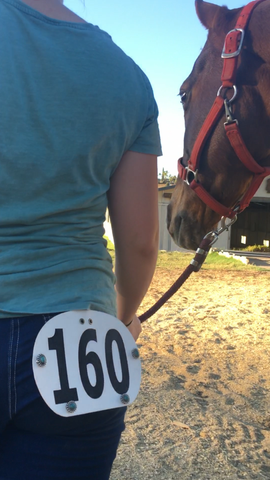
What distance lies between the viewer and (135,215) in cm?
107

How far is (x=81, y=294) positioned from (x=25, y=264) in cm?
13

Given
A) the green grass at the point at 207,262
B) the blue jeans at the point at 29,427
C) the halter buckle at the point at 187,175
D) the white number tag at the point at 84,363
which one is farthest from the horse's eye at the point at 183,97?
the green grass at the point at 207,262

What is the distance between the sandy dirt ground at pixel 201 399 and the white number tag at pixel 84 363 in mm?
1628

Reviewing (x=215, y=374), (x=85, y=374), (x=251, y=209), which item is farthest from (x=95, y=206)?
(x=251, y=209)

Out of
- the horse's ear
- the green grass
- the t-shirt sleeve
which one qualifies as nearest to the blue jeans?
the t-shirt sleeve

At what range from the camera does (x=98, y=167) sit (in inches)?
38.2

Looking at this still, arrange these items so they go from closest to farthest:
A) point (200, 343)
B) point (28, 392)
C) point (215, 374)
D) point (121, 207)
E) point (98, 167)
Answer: point (28, 392), point (98, 167), point (121, 207), point (215, 374), point (200, 343)

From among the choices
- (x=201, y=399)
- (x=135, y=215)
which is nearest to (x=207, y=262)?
(x=201, y=399)

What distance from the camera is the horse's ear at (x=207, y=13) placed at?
6.97 feet

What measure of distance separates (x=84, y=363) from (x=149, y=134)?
535mm

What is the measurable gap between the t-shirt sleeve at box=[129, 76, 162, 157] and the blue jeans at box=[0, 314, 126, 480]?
43cm

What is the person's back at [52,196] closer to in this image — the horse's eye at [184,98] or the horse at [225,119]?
the horse at [225,119]

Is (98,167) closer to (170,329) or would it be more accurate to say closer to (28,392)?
(28,392)

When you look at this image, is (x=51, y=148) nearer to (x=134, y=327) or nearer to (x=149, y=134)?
(x=149, y=134)
